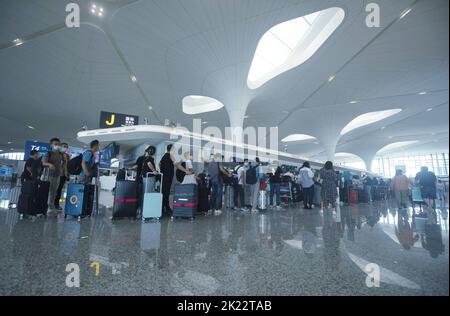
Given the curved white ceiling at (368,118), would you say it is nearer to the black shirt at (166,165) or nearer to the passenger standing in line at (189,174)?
the passenger standing in line at (189,174)

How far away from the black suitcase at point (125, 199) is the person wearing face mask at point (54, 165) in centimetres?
201

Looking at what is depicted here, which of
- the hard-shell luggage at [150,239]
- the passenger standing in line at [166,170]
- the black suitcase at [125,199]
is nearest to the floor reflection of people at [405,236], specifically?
the hard-shell luggage at [150,239]

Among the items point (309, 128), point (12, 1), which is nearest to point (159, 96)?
point (12, 1)

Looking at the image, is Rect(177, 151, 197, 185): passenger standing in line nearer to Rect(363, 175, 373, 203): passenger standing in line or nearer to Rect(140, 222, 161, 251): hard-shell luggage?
Rect(140, 222, 161, 251): hard-shell luggage

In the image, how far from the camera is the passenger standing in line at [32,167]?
16.0 feet

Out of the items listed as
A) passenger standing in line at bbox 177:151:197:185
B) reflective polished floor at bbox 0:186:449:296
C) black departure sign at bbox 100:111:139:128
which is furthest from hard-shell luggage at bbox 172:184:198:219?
black departure sign at bbox 100:111:139:128

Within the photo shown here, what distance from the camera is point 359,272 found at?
65.4 inches

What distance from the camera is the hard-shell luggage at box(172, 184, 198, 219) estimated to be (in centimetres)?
453

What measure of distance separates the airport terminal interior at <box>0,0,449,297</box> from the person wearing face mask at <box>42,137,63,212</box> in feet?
0.16

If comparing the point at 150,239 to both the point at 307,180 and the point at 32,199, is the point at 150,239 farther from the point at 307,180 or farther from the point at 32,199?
the point at 307,180

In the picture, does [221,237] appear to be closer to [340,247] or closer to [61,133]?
[340,247]

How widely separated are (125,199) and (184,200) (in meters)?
1.21

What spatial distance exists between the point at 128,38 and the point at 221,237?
1231 centimetres

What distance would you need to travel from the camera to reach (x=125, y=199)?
448 cm
